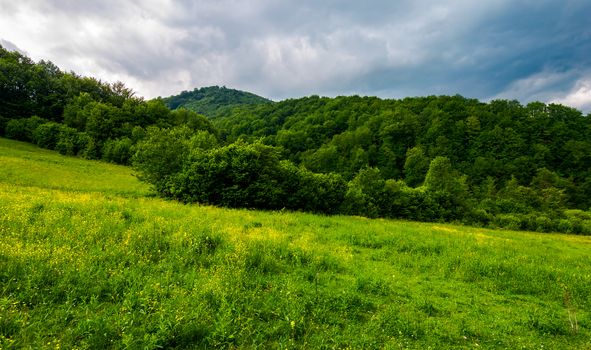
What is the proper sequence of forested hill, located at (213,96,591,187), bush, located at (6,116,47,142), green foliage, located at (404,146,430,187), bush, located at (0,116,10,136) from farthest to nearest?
green foliage, located at (404,146,430,187) < forested hill, located at (213,96,591,187) < bush, located at (0,116,10,136) < bush, located at (6,116,47,142)

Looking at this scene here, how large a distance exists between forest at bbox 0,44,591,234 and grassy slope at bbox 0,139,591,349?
16880 millimetres

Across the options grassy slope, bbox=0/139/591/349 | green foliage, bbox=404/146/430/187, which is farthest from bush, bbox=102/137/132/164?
green foliage, bbox=404/146/430/187

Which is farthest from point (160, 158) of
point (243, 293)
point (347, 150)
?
point (347, 150)

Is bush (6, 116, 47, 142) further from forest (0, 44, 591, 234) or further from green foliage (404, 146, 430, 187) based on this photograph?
green foliage (404, 146, 430, 187)


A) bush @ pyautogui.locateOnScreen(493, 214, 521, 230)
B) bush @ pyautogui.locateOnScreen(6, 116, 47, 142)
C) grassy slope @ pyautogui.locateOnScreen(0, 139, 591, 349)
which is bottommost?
bush @ pyautogui.locateOnScreen(493, 214, 521, 230)

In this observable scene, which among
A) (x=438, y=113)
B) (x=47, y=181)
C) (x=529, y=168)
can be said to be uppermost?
(x=438, y=113)

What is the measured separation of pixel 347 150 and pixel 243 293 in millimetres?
105329

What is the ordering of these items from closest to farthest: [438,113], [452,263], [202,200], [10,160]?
[452,263], [202,200], [10,160], [438,113]

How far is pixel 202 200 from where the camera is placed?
26734 mm

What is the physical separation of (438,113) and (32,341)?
119 metres

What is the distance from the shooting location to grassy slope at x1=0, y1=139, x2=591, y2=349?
5484mm

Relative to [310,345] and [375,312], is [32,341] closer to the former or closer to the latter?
[310,345]

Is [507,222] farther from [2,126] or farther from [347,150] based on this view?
[2,126]

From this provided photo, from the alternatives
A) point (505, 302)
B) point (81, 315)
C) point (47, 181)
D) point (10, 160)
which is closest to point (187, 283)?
point (81, 315)
